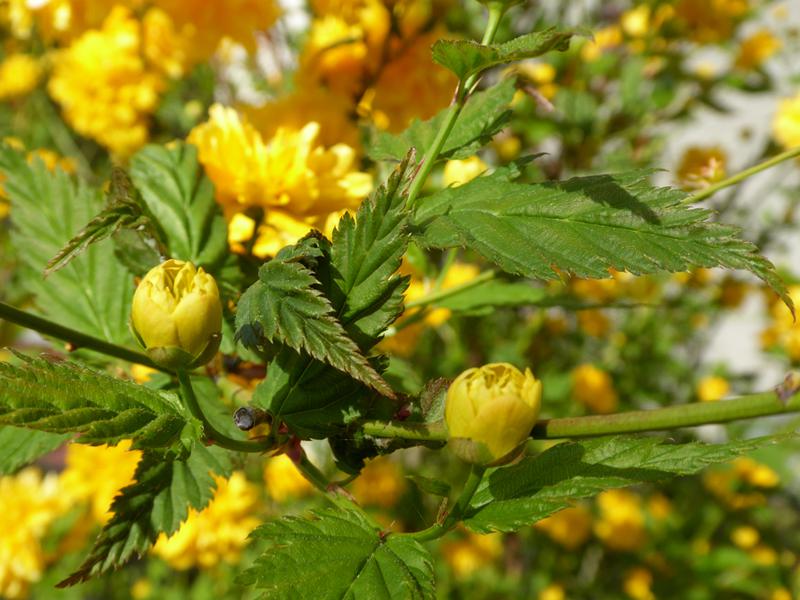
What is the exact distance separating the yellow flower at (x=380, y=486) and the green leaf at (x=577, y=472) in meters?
1.67

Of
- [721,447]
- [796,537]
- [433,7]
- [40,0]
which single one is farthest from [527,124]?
[796,537]

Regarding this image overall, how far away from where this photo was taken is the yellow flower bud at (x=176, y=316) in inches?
16.5

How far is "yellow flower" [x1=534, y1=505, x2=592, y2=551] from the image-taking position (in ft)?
7.32

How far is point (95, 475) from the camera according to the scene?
155cm

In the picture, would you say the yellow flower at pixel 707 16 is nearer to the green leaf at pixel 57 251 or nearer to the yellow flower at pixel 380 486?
A: the yellow flower at pixel 380 486

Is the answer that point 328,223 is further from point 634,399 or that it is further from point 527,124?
point 634,399

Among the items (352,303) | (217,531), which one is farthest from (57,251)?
(217,531)

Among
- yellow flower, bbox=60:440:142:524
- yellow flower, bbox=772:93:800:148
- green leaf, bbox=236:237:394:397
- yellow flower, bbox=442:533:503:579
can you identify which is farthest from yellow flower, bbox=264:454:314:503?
yellow flower, bbox=772:93:800:148

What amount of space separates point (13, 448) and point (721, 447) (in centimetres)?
55

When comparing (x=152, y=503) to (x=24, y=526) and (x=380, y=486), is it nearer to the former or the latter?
(x=24, y=526)

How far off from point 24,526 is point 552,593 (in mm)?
1322

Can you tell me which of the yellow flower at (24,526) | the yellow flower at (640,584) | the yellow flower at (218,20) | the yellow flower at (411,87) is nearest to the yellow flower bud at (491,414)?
the yellow flower at (411,87)

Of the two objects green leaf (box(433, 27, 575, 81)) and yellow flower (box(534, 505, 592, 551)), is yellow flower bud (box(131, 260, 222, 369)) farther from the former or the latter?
yellow flower (box(534, 505, 592, 551))

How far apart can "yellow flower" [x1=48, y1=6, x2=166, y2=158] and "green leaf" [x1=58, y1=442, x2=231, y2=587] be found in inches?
57.3
